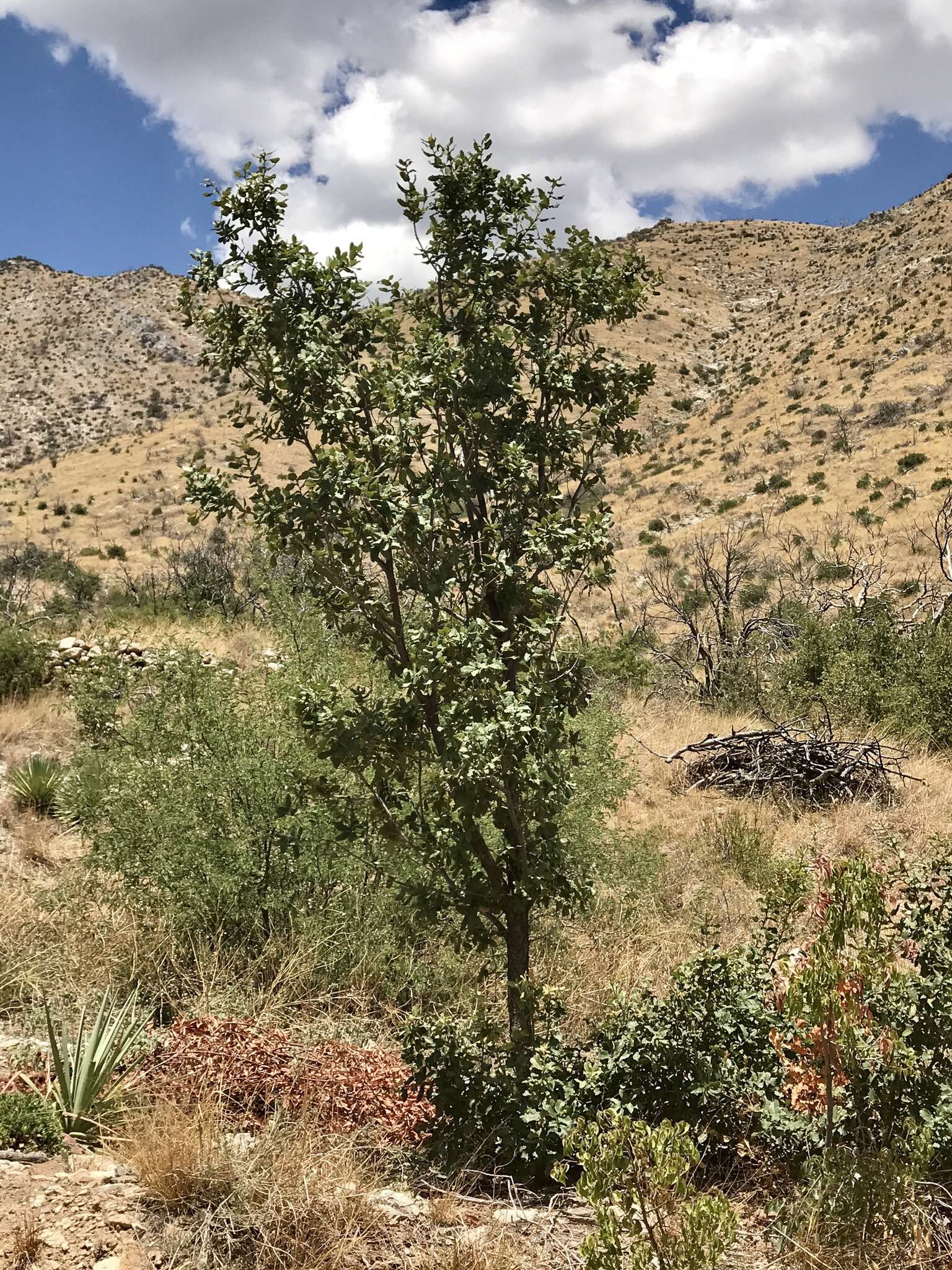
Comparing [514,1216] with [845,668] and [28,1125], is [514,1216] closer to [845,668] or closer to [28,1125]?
[28,1125]

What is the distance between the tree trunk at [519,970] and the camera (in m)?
3.40

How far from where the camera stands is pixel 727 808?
8.35m

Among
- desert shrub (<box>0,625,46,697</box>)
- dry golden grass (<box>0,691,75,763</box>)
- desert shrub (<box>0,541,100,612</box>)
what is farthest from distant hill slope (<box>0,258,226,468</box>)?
dry golden grass (<box>0,691,75,763</box>)

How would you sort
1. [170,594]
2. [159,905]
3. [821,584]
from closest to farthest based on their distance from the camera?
[159,905] → [170,594] → [821,584]

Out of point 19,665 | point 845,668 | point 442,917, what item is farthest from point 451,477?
point 19,665

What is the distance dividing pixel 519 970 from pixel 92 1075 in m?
1.75

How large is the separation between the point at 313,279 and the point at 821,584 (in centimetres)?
1943

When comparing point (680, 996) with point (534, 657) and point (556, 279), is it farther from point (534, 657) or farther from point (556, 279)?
point (556, 279)

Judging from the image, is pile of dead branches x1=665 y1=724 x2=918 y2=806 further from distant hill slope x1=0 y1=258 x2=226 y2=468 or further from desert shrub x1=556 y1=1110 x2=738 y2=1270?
distant hill slope x1=0 y1=258 x2=226 y2=468

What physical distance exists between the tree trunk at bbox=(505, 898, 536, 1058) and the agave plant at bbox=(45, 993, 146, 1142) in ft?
5.31

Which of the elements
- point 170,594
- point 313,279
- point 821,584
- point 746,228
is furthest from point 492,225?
point 746,228

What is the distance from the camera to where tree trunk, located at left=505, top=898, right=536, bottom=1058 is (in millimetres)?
3400

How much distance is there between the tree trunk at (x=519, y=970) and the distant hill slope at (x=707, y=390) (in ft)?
54.0

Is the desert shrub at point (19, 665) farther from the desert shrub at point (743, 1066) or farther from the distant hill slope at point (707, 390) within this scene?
the desert shrub at point (743, 1066)
